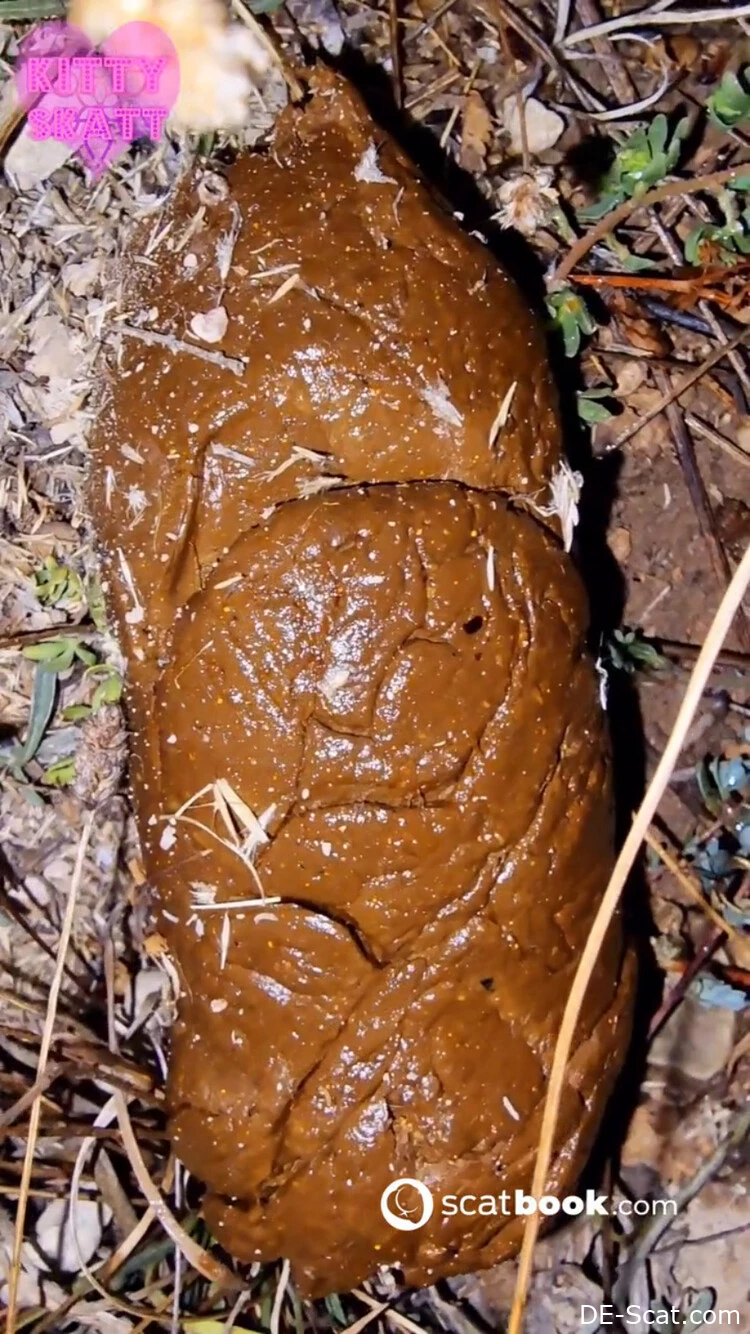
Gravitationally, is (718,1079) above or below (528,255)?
below

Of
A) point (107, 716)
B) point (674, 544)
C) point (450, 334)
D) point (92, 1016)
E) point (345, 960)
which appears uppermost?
point (450, 334)

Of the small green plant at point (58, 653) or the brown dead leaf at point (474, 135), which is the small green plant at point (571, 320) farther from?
the small green plant at point (58, 653)

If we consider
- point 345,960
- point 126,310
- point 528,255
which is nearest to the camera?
point 345,960

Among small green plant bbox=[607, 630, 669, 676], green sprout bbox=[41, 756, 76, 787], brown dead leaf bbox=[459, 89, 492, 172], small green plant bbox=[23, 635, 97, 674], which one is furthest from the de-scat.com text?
brown dead leaf bbox=[459, 89, 492, 172]

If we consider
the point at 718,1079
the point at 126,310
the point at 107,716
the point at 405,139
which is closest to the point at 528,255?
the point at 405,139

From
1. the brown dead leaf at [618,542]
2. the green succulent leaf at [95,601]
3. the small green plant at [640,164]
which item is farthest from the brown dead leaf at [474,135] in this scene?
the green succulent leaf at [95,601]

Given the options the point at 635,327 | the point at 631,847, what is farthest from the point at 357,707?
the point at 635,327

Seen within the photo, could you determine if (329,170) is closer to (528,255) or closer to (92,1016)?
(528,255)

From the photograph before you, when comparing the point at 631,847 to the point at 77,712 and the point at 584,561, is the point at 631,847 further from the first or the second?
the point at 77,712
